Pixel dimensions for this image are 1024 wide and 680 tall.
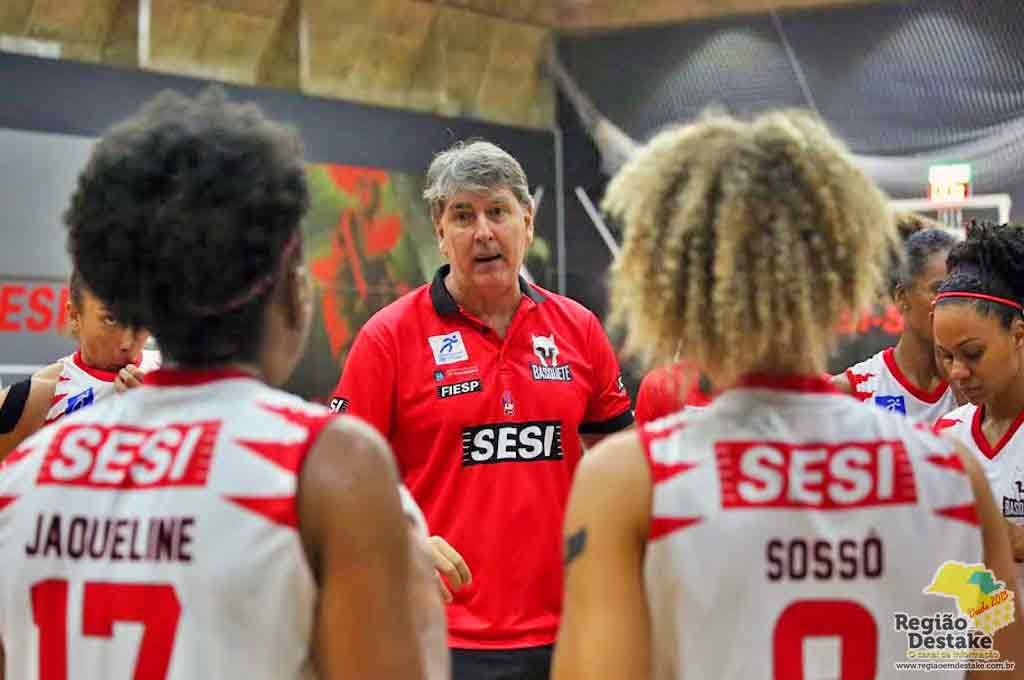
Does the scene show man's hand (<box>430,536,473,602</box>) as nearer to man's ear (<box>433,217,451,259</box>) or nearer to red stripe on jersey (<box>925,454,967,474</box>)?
man's ear (<box>433,217,451,259</box>)

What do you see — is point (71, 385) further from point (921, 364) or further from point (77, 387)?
point (921, 364)

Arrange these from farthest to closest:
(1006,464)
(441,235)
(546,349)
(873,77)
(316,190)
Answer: (873,77) < (316,190) < (441,235) < (546,349) < (1006,464)

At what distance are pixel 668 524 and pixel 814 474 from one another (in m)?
0.20

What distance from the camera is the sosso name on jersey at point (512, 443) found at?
3.37 metres

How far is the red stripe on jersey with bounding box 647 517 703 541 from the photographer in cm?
161

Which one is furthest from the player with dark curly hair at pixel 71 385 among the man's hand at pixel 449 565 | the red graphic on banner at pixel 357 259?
the red graphic on banner at pixel 357 259

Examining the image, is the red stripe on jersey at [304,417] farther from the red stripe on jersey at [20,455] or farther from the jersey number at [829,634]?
the jersey number at [829,634]

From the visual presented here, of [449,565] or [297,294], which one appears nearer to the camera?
[297,294]

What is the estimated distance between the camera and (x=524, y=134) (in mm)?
11906

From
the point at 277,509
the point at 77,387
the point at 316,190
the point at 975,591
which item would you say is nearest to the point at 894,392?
the point at 77,387

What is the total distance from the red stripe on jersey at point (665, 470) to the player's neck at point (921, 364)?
2702 mm

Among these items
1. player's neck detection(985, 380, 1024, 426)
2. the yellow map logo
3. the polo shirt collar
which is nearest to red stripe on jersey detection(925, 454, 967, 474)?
the yellow map logo

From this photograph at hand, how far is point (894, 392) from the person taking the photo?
4164 mm

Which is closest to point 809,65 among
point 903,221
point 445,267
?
point 903,221
